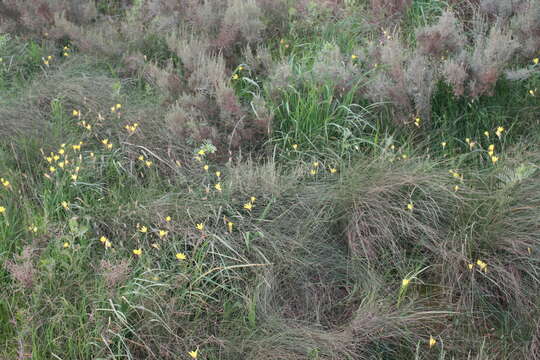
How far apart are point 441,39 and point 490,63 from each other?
40cm

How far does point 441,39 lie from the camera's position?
4266 millimetres

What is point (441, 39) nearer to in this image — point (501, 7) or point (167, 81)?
point (501, 7)

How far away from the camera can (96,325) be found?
2.77 meters

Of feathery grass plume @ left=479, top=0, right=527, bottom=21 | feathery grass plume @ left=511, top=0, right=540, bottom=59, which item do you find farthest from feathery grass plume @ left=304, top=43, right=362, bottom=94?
feathery grass plume @ left=479, top=0, right=527, bottom=21

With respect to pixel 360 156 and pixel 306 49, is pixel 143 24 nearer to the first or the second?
pixel 306 49

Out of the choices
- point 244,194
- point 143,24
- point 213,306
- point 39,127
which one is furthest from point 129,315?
point 143,24

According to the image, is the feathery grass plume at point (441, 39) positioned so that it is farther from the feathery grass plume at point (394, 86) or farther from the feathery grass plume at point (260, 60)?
the feathery grass plume at point (260, 60)

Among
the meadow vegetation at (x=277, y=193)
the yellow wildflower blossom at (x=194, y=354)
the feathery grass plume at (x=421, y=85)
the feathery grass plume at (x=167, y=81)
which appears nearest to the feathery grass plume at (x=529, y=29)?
the meadow vegetation at (x=277, y=193)

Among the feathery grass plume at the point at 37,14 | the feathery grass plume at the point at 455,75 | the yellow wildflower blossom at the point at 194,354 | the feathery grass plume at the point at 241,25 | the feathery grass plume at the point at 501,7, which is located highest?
the feathery grass plume at the point at 501,7

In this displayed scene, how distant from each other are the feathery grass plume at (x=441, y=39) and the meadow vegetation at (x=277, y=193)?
0.01 meters

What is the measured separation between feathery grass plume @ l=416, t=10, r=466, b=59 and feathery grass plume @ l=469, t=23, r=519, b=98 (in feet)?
0.71

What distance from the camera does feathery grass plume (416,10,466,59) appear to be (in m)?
4.25

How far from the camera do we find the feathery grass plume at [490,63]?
13.0 ft

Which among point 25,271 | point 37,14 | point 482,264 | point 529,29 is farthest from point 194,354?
point 37,14
